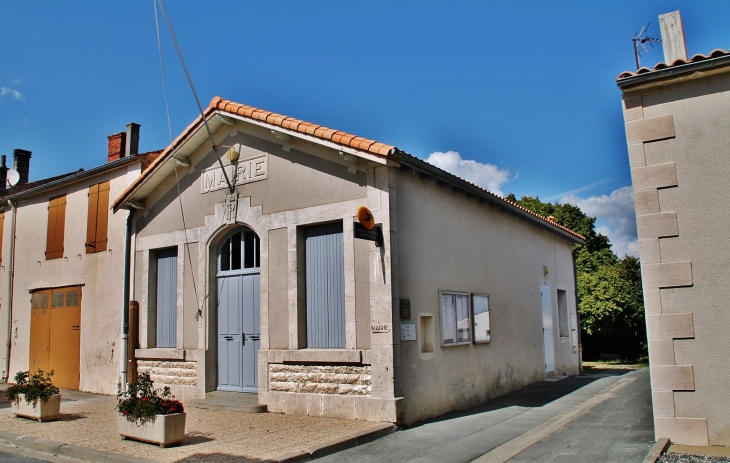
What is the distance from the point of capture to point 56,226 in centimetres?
1447

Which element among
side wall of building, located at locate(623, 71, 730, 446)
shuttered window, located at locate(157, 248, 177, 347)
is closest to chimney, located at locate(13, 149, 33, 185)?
shuttered window, located at locate(157, 248, 177, 347)

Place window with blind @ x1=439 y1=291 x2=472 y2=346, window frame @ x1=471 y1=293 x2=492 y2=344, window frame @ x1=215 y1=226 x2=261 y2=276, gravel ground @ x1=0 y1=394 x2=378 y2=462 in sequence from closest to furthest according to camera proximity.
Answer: gravel ground @ x1=0 y1=394 x2=378 y2=462 < window with blind @ x1=439 y1=291 x2=472 y2=346 < window frame @ x1=215 y1=226 x2=261 y2=276 < window frame @ x1=471 y1=293 x2=492 y2=344

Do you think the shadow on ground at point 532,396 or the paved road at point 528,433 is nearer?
the paved road at point 528,433

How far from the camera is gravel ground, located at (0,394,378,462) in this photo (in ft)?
22.8

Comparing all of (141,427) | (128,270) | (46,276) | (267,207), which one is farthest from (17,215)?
(141,427)

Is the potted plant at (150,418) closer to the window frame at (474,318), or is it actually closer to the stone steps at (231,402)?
the stone steps at (231,402)

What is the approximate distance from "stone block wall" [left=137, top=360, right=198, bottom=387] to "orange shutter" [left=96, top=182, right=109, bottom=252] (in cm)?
298

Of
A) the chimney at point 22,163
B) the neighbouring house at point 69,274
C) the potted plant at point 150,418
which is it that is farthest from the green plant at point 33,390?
the chimney at point 22,163

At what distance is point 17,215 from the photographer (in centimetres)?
1570

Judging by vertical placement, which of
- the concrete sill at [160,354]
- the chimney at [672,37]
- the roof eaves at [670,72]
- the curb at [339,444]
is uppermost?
the chimney at [672,37]

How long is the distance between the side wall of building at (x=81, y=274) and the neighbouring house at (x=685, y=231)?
10200 mm

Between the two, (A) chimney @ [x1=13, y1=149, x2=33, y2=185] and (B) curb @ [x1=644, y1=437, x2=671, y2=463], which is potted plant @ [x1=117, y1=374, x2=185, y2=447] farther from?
(A) chimney @ [x1=13, y1=149, x2=33, y2=185]

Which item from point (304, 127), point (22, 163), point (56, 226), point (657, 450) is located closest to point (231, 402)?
point (304, 127)

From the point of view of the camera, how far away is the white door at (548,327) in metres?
14.9
